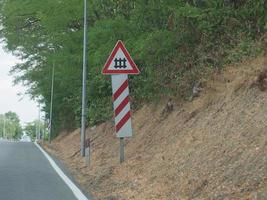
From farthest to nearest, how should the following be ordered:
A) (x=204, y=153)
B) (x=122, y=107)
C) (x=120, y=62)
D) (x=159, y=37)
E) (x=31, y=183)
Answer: (x=159, y=37)
(x=122, y=107)
(x=120, y=62)
(x=31, y=183)
(x=204, y=153)

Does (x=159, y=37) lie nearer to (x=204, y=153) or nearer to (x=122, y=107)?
(x=122, y=107)

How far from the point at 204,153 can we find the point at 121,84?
4.02 m

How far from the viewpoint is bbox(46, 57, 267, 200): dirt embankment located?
30.6 feet

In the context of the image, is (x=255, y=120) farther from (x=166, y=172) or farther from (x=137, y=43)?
(x=137, y=43)

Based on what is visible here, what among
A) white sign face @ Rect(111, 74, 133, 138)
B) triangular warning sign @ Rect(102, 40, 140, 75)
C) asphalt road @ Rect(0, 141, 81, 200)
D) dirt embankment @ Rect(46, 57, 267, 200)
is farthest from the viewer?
white sign face @ Rect(111, 74, 133, 138)

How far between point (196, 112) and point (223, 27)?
2.52 metres

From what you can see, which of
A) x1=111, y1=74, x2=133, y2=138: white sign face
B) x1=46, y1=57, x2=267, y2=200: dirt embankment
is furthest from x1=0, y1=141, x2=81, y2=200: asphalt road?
x1=111, y1=74, x2=133, y2=138: white sign face

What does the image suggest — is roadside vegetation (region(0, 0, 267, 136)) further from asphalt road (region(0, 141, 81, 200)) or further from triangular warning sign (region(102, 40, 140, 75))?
asphalt road (region(0, 141, 81, 200))

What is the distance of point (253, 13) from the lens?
15086 mm

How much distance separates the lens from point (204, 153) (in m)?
11.4

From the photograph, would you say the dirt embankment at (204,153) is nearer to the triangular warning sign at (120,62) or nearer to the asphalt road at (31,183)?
the asphalt road at (31,183)

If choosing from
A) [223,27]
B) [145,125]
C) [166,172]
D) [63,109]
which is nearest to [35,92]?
[63,109]

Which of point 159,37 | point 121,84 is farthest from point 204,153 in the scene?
point 159,37

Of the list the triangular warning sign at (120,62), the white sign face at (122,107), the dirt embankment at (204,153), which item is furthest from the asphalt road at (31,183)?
the triangular warning sign at (120,62)
